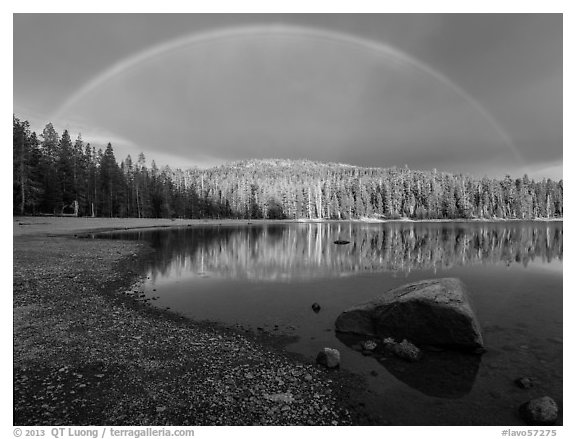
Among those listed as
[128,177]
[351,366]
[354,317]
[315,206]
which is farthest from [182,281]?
[315,206]

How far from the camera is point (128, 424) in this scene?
759 centimetres

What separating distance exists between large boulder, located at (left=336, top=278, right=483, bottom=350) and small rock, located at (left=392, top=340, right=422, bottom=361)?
0.97 m

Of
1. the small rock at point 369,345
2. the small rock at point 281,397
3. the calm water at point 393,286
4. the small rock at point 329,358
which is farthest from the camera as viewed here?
the small rock at point 369,345

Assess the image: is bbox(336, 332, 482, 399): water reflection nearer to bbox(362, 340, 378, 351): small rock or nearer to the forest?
bbox(362, 340, 378, 351): small rock

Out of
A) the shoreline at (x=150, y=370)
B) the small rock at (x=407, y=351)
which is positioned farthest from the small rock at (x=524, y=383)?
the shoreline at (x=150, y=370)

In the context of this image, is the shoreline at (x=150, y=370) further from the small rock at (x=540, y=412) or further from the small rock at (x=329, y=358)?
the small rock at (x=540, y=412)

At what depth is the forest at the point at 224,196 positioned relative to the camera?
82.4m

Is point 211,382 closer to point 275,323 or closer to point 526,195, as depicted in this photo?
point 275,323

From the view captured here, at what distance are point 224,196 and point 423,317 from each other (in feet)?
550

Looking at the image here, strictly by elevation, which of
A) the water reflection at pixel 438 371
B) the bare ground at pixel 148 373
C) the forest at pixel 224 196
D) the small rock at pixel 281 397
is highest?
the forest at pixel 224 196

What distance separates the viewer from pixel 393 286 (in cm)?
2383

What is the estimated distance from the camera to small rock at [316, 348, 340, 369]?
10.9 meters

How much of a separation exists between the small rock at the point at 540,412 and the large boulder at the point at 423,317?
3821 millimetres
